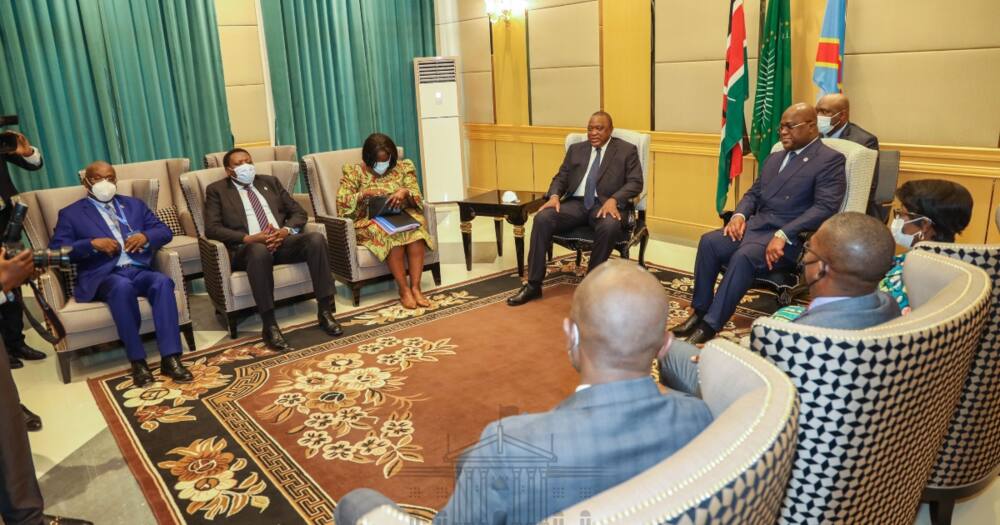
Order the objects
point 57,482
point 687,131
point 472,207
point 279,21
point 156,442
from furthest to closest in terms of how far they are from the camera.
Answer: point 279,21
point 687,131
point 472,207
point 156,442
point 57,482

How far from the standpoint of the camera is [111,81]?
5664mm

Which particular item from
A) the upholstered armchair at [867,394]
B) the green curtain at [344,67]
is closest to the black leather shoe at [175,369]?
the upholstered armchair at [867,394]

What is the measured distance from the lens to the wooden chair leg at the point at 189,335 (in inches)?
157

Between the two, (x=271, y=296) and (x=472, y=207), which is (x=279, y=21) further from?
(x=271, y=296)

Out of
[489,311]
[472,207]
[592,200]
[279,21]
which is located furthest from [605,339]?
[279,21]

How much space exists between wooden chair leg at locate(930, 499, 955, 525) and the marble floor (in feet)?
0.35

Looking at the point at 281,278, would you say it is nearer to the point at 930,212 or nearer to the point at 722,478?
the point at 930,212

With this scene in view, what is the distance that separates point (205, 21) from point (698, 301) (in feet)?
16.2

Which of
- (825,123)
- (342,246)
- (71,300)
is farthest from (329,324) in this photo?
(825,123)

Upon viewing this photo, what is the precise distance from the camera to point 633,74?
6188mm

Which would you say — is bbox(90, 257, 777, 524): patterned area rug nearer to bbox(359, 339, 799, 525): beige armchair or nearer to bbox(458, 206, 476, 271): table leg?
bbox(458, 206, 476, 271): table leg

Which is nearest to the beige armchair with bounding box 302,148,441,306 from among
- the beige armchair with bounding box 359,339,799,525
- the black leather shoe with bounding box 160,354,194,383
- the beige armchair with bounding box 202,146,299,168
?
the beige armchair with bounding box 202,146,299,168

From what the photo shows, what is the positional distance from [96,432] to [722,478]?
3.18 metres

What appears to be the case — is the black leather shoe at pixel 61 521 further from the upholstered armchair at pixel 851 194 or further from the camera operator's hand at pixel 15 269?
the upholstered armchair at pixel 851 194
